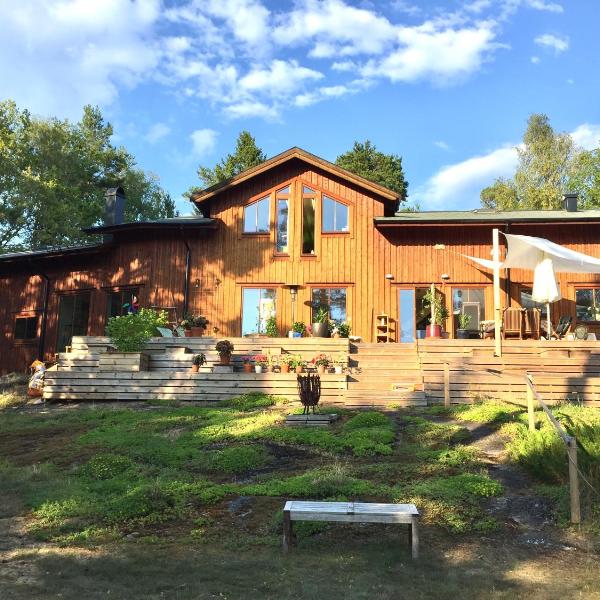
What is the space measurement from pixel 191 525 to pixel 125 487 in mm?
1391

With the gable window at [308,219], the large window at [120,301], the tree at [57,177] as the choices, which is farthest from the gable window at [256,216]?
the tree at [57,177]

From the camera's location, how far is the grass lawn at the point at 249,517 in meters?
4.04

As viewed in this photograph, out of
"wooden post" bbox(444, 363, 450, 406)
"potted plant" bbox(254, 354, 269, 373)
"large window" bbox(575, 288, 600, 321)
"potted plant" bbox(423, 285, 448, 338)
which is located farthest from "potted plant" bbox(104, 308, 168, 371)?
"large window" bbox(575, 288, 600, 321)

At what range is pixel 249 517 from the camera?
5.47 m

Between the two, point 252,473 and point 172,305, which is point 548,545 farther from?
point 172,305

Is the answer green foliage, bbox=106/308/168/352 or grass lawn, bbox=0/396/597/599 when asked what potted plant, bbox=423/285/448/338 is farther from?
green foliage, bbox=106/308/168/352

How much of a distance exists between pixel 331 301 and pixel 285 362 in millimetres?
4924

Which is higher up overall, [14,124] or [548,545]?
[14,124]

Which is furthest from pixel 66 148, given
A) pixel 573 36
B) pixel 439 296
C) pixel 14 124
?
pixel 573 36

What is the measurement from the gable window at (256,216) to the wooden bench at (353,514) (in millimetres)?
14164

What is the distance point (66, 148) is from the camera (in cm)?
3288

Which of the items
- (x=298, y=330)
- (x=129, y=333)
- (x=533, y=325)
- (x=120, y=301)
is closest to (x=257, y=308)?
(x=298, y=330)

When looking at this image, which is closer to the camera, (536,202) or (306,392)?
(306,392)

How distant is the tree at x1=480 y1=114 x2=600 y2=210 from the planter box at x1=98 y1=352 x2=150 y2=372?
30.4 meters
